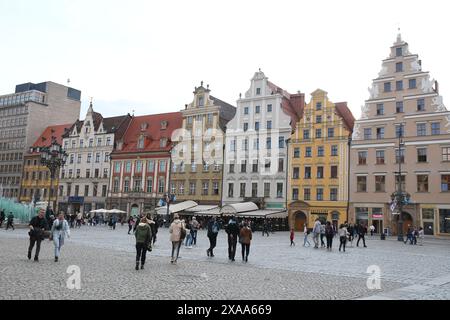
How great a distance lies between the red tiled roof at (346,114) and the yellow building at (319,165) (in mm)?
191

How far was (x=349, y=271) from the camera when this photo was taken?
15953mm

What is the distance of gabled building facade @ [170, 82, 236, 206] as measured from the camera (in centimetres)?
6356

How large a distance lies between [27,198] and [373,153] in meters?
61.4

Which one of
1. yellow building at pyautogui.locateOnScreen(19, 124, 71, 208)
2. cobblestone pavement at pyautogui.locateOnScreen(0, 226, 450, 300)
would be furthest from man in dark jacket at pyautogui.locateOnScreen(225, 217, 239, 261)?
yellow building at pyautogui.locateOnScreen(19, 124, 71, 208)

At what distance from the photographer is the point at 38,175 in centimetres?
8225

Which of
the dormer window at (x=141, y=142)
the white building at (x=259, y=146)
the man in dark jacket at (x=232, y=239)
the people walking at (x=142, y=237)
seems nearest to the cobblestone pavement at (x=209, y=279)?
the man in dark jacket at (x=232, y=239)

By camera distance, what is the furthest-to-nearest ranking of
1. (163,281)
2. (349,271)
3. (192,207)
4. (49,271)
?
1. (192,207)
2. (349,271)
3. (49,271)
4. (163,281)

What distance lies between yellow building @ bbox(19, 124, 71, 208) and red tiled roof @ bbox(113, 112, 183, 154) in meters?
14.9

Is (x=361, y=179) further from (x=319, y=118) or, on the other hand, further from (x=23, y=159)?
(x=23, y=159)

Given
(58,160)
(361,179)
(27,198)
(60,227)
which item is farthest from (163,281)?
(27,198)

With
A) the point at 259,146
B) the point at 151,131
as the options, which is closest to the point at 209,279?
the point at 259,146

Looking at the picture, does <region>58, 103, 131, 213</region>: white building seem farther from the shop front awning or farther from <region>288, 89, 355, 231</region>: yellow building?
<region>288, 89, 355, 231</region>: yellow building

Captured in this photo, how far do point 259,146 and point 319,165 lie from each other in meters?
8.46
